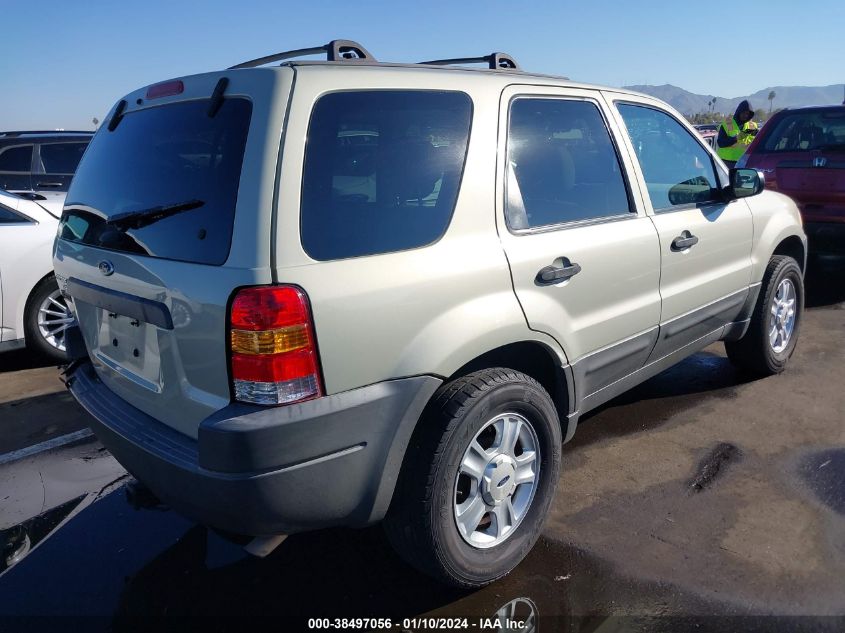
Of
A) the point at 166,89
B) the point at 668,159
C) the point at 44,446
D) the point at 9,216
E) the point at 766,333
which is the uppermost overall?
the point at 166,89

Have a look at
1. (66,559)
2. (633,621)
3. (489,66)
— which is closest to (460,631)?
(633,621)

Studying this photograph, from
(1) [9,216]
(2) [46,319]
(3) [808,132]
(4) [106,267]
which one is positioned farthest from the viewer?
(3) [808,132]

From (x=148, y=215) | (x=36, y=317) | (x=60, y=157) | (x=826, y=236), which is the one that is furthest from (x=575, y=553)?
(x=60, y=157)

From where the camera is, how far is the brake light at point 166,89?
2.45 m

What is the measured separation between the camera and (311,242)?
2035 millimetres

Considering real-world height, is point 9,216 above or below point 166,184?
below

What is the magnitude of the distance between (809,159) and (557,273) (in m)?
5.47

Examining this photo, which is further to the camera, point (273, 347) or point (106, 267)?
point (106, 267)

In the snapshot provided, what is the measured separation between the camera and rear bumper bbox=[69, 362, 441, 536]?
1.97 m

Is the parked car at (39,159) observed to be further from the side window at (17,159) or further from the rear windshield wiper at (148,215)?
the rear windshield wiper at (148,215)

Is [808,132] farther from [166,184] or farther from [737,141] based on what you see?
[166,184]

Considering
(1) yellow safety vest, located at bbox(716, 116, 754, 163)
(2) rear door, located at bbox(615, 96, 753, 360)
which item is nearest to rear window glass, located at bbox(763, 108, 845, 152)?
(2) rear door, located at bbox(615, 96, 753, 360)

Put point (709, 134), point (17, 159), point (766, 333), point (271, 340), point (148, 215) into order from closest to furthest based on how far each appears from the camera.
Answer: point (271, 340) → point (148, 215) → point (766, 333) → point (17, 159) → point (709, 134)

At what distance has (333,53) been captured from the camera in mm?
2523
